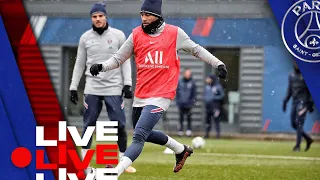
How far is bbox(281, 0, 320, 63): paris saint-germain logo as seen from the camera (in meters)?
9.94

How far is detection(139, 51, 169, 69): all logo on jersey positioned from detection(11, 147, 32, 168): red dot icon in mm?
1462

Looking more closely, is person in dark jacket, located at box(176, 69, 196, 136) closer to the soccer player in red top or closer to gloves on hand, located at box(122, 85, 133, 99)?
gloves on hand, located at box(122, 85, 133, 99)

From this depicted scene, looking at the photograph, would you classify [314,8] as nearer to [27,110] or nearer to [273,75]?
[27,110]

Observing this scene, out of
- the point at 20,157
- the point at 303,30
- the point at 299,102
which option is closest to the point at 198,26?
the point at 299,102

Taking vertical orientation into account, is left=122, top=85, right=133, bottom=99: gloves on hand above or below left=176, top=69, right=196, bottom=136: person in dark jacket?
above

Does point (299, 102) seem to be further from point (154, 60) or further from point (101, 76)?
point (154, 60)

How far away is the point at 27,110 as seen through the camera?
844cm

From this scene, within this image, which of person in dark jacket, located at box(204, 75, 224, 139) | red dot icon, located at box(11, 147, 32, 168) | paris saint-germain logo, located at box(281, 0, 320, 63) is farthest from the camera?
person in dark jacket, located at box(204, 75, 224, 139)

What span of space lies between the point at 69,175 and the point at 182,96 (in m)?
14.7

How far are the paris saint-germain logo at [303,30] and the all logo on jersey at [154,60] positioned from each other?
204 cm

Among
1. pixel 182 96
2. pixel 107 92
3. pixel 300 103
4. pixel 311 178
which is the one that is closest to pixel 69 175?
pixel 107 92

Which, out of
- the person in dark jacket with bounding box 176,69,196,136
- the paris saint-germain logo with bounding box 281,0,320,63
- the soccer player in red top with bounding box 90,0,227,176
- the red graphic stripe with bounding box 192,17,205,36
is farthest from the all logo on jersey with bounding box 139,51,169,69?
the red graphic stripe with bounding box 192,17,205,36

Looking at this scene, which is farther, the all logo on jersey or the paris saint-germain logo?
the paris saint-germain logo

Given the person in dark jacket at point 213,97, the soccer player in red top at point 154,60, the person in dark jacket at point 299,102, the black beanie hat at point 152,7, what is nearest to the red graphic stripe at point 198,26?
the person in dark jacket at point 213,97
